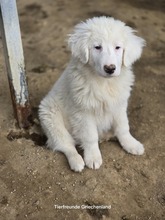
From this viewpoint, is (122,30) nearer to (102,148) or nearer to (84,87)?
(84,87)

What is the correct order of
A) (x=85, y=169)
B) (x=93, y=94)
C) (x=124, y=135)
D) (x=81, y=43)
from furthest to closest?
(x=124, y=135) → (x=85, y=169) → (x=93, y=94) → (x=81, y=43)

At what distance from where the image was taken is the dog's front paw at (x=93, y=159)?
3.50 meters

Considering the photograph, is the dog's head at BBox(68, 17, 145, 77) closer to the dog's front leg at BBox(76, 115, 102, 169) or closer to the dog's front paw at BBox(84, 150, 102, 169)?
the dog's front leg at BBox(76, 115, 102, 169)

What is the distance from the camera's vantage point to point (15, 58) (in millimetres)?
3582

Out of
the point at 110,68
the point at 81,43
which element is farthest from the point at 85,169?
the point at 81,43

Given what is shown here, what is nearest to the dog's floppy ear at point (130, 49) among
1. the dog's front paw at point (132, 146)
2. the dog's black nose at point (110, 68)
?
the dog's black nose at point (110, 68)

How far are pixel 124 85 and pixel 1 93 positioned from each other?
1.54 metres

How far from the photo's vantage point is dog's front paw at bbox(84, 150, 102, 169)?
350 cm

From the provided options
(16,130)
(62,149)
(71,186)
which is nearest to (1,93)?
(16,130)

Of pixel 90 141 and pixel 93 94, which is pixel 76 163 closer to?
pixel 90 141

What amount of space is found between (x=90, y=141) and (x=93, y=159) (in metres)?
0.16

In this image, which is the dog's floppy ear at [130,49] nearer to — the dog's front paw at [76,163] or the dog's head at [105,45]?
the dog's head at [105,45]

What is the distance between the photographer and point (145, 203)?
3252mm

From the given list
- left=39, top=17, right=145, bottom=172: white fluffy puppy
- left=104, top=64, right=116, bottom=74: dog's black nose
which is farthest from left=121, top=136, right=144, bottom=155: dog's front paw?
left=104, top=64, right=116, bottom=74: dog's black nose
